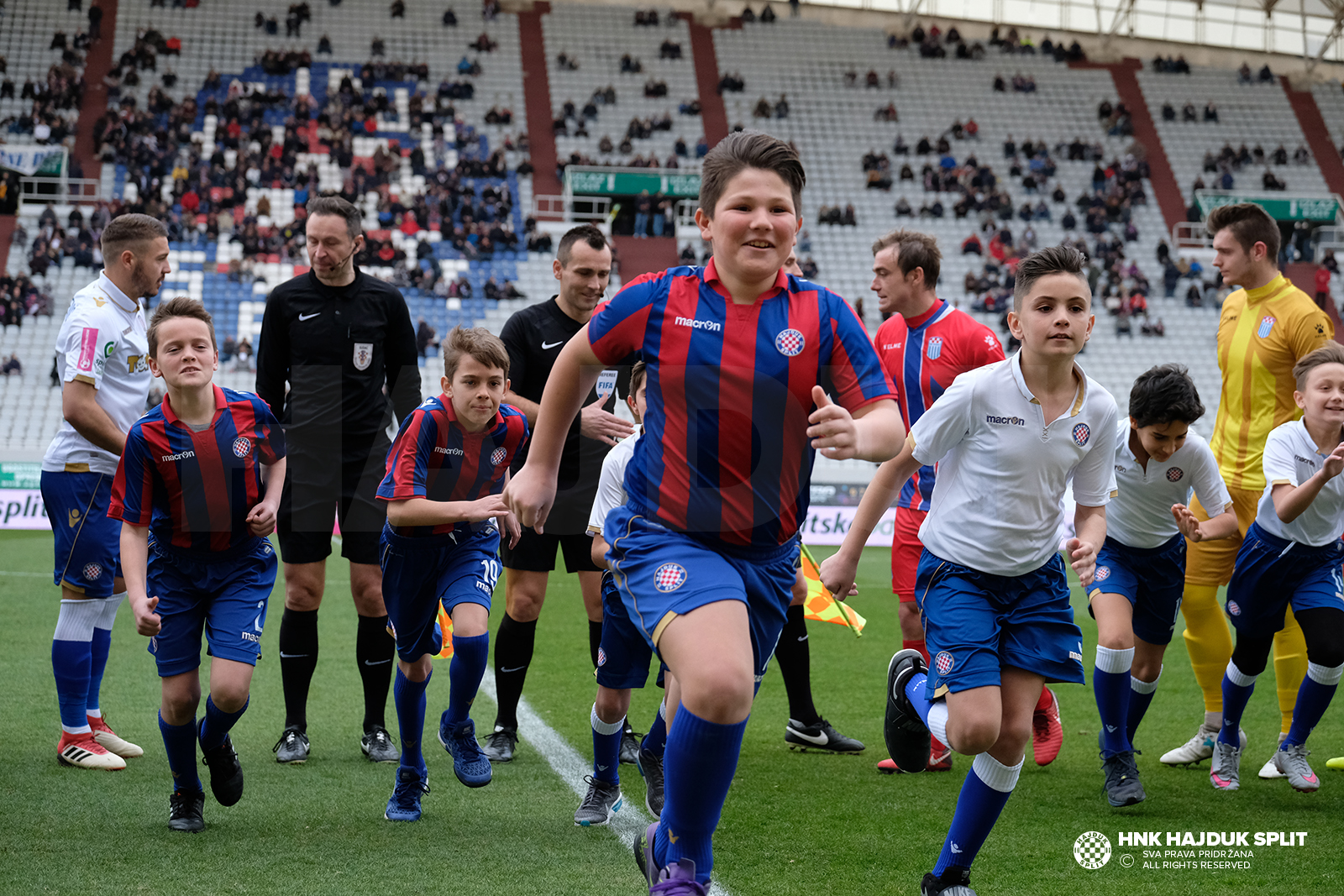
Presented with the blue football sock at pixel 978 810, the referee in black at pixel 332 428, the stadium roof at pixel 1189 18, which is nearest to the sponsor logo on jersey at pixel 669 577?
the blue football sock at pixel 978 810

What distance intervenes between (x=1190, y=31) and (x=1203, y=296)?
50.6 ft

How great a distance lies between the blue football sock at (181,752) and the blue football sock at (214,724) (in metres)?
0.05

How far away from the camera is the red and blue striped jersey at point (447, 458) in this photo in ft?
15.3

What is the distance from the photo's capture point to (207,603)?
177 inches

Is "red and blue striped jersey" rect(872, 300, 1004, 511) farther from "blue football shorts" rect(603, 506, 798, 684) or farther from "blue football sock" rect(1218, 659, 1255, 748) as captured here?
"blue football shorts" rect(603, 506, 798, 684)

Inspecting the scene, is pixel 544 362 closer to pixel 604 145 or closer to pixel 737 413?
pixel 737 413

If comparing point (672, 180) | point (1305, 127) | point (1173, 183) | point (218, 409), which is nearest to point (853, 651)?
point (218, 409)

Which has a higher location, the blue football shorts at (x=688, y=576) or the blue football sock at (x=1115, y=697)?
the blue football shorts at (x=688, y=576)

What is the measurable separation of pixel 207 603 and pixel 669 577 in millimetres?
2252

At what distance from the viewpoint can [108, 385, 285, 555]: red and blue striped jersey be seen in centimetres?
438

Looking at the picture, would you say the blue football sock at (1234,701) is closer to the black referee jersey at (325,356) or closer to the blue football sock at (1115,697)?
the blue football sock at (1115,697)

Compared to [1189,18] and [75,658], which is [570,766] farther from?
[1189,18]

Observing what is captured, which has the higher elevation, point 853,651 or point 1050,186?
point 1050,186

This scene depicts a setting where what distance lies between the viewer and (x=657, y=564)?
3131mm
